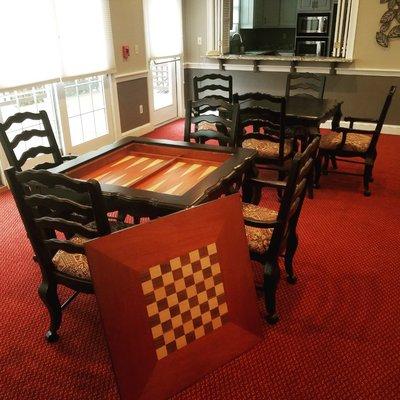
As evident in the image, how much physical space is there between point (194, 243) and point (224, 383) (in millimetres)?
675

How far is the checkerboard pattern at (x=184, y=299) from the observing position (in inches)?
57.6

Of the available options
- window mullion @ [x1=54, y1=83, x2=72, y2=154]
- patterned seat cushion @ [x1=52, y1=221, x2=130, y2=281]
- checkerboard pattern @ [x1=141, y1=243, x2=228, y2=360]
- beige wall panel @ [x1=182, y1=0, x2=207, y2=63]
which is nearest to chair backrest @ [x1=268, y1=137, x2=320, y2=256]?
checkerboard pattern @ [x1=141, y1=243, x2=228, y2=360]

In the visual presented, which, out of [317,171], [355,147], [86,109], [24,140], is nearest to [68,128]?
[86,109]

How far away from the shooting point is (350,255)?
268cm

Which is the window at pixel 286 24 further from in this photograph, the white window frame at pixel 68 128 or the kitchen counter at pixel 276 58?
the white window frame at pixel 68 128

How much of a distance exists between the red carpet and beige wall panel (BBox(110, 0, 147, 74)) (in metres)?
2.95

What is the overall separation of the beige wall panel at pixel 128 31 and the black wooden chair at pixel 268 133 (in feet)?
7.56

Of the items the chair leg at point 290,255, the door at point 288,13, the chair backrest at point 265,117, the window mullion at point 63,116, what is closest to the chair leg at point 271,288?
the chair leg at point 290,255

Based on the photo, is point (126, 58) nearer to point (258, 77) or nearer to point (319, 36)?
point (258, 77)

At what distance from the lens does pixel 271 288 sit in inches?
79.0

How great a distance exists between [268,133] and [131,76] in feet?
8.50

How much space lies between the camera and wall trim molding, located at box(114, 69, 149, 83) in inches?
198

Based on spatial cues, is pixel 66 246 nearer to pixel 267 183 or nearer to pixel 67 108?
pixel 267 183

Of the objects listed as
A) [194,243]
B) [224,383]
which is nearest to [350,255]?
[224,383]
